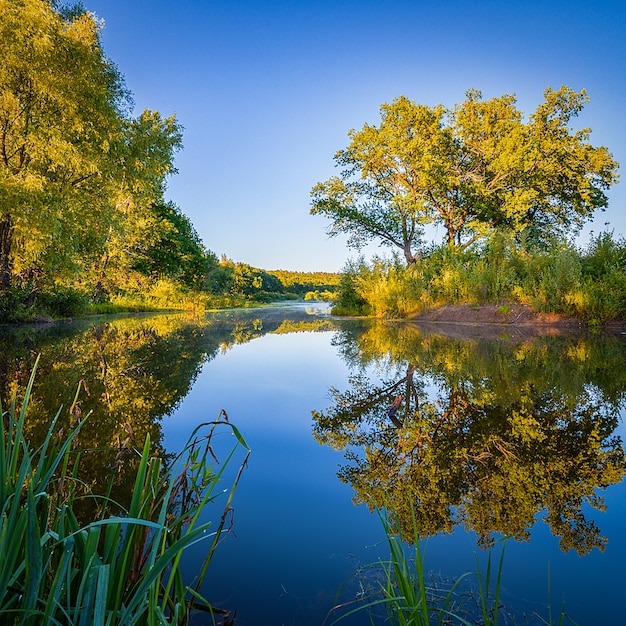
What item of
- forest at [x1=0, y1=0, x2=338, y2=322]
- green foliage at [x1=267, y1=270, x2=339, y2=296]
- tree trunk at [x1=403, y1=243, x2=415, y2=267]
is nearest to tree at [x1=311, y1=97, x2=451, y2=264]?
tree trunk at [x1=403, y1=243, x2=415, y2=267]

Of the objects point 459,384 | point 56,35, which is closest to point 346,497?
point 459,384

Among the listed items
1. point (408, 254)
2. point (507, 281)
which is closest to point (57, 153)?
point (507, 281)

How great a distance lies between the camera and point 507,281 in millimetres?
9320

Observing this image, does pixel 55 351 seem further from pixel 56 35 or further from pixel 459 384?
pixel 56 35

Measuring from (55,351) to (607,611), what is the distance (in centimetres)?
534

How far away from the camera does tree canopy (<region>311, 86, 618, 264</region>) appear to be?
54.1 ft

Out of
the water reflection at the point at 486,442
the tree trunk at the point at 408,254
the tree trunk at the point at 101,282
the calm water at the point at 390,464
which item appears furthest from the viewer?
the tree trunk at the point at 101,282

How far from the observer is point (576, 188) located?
18641 millimetres

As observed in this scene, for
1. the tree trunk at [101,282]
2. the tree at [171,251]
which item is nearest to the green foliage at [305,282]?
the tree at [171,251]

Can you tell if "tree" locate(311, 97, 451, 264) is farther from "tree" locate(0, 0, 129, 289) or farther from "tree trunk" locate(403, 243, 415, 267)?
"tree" locate(0, 0, 129, 289)

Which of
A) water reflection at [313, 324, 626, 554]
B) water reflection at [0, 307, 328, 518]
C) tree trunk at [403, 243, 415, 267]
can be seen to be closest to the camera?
water reflection at [313, 324, 626, 554]

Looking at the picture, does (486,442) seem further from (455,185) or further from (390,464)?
(455,185)

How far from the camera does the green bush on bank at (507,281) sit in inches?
301

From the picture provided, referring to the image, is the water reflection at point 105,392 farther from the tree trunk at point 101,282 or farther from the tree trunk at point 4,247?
the tree trunk at point 101,282
